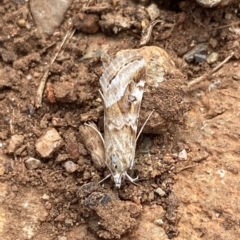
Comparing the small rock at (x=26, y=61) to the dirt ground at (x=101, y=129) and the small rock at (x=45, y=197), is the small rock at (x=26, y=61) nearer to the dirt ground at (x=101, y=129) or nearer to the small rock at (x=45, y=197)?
the dirt ground at (x=101, y=129)

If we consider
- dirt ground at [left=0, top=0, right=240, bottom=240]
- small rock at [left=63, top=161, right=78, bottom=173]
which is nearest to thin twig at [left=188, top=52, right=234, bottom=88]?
dirt ground at [left=0, top=0, right=240, bottom=240]

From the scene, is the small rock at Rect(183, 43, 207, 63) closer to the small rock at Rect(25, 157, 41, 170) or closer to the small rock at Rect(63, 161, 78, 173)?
the small rock at Rect(63, 161, 78, 173)

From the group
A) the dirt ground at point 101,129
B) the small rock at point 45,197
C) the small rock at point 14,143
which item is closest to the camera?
the dirt ground at point 101,129

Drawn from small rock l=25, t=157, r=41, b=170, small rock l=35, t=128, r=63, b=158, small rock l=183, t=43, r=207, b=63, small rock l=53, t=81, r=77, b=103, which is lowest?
small rock l=25, t=157, r=41, b=170

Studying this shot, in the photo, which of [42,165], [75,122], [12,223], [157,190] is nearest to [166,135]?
[157,190]

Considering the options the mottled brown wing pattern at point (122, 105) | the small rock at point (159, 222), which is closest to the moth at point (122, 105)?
the mottled brown wing pattern at point (122, 105)

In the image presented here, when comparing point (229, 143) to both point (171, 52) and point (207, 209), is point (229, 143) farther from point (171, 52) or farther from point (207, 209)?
point (171, 52)

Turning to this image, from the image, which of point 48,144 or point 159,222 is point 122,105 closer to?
point 48,144
